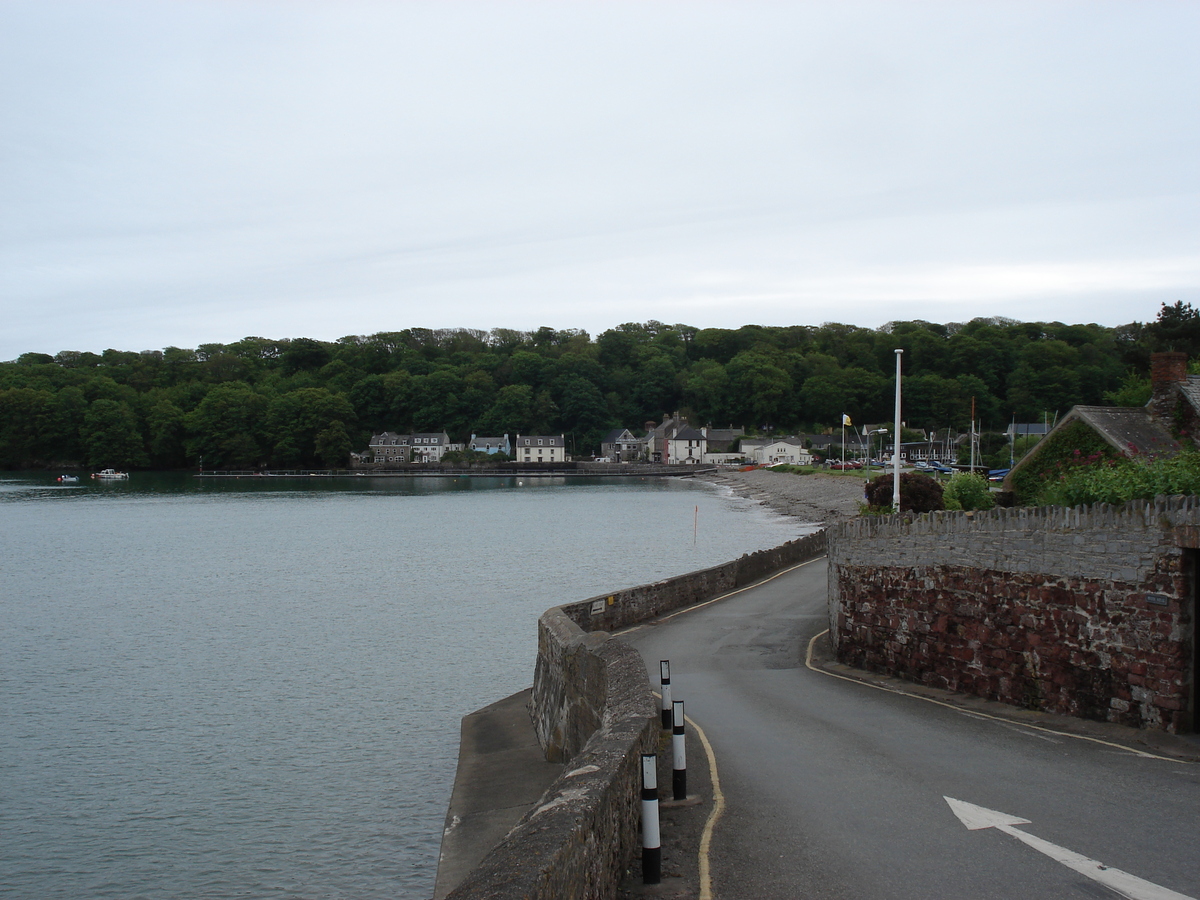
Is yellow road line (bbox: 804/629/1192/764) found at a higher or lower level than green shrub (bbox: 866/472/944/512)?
lower

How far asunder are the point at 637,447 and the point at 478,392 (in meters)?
33.0

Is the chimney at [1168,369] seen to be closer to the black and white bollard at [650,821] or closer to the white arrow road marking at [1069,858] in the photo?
the white arrow road marking at [1069,858]

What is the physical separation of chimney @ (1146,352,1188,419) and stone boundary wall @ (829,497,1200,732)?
8.22m

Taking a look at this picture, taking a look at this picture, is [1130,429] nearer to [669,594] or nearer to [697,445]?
[669,594]

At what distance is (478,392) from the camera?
17788 cm

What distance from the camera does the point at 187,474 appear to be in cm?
15250

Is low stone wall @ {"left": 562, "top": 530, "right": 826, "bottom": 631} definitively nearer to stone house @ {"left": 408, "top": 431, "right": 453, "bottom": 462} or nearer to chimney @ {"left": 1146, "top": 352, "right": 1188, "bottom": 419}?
chimney @ {"left": 1146, "top": 352, "right": 1188, "bottom": 419}

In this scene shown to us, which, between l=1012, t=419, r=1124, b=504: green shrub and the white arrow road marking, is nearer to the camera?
the white arrow road marking

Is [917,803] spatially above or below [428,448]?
below

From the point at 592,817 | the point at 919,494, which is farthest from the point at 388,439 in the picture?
the point at 592,817

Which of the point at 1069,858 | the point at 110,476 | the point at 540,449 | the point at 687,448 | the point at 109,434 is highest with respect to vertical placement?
the point at 109,434

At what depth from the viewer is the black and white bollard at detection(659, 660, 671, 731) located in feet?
33.4

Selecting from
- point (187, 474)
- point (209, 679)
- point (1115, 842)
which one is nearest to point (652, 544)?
point (209, 679)

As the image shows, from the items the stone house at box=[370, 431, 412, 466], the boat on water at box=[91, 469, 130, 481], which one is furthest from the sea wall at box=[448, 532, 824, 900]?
the stone house at box=[370, 431, 412, 466]
